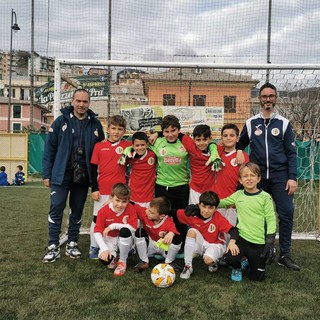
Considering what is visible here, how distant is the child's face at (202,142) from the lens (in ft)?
12.3

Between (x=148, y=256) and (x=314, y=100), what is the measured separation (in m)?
3.60

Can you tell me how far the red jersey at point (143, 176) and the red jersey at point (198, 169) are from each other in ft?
1.35

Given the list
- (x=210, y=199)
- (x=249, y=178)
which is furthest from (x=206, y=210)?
(x=249, y=178)

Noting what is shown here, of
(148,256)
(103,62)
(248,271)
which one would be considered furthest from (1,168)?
(248,271)

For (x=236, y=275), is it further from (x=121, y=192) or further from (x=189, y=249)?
(x=121, y=192)

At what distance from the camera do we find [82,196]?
13.4ft

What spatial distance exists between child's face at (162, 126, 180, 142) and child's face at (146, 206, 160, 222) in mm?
789

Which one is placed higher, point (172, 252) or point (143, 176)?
point (143, 176)

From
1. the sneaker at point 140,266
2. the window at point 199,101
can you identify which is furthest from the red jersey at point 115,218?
the window at point 199,101

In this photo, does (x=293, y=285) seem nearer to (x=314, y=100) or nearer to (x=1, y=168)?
(x=314, y=100)

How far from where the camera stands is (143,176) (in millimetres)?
3951

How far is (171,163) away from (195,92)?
198 cm

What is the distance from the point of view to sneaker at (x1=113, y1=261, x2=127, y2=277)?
135 inches

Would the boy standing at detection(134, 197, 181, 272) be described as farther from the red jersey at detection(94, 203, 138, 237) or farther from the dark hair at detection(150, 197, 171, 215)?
the red jersey at detection(94, 203, 138, 237)
